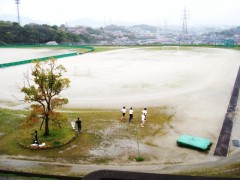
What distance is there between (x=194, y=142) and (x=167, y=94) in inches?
496

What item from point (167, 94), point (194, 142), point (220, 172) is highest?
point (167, 94)

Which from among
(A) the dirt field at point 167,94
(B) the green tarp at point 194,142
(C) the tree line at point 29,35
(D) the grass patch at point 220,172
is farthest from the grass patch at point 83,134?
(C) the tree line at point 29,35

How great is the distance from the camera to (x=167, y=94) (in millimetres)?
29016

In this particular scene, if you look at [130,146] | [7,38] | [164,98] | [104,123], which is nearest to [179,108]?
[164,98]

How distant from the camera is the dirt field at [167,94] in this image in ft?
53.9

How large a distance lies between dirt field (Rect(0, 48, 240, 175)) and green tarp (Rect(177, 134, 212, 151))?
1.16ft

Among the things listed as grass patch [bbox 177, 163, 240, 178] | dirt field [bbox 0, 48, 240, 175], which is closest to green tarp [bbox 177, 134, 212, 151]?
dirt field [bbox 0, 48, 240, 175]

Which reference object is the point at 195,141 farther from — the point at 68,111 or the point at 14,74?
the point at 14,74

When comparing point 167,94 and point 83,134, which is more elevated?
point 167,94

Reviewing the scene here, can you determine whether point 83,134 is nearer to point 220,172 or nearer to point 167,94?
point 220,172

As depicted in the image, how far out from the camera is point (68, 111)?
23859mm

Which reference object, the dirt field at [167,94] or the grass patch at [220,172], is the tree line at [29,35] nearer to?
the dirt field at [167,94]

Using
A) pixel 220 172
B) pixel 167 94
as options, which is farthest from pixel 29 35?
pixel 220 172

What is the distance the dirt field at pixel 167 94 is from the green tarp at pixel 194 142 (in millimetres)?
352
